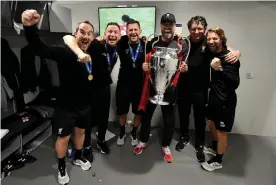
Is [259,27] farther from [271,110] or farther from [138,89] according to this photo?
[138,89]

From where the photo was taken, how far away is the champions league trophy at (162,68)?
1.55m

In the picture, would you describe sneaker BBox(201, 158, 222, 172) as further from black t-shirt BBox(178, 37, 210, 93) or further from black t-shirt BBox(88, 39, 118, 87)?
black t-shirt BBox(88, 39, 118, 87)

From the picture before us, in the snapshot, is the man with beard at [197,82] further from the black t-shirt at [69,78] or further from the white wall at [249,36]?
the black t-shirt at [69,78]

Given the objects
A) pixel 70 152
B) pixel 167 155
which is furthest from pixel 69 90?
pixel 167 155

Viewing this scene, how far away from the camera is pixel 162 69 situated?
158 cm

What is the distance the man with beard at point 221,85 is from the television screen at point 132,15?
0.90 meters


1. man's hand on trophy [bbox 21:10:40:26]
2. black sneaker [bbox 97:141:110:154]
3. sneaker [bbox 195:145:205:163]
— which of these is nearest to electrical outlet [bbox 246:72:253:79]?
sneaker [bbox 195:145:205:163]

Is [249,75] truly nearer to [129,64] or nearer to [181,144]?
[181,144]

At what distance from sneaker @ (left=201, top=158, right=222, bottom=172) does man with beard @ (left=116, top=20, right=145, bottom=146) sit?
791 mm

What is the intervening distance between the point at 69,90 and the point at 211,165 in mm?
1400

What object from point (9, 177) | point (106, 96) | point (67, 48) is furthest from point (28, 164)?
point (67, 48)

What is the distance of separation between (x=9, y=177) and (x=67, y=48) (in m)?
1.20

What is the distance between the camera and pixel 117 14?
8.14 ft

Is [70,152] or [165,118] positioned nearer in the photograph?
[165,118]
